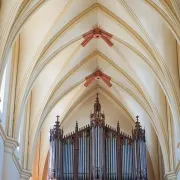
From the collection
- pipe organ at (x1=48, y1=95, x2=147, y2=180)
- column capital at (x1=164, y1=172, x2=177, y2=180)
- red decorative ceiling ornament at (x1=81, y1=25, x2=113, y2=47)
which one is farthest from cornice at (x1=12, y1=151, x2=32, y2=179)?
red decorative ceiling ornament at (x1=81, y1=25, x2=113, y2=47)

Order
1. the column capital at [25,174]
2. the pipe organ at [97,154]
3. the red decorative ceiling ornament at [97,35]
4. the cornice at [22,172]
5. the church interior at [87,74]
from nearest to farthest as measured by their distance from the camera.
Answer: the church interior at [87,74] < the cornice at [22,172] < the column capital at [25,174] < the red decorative ceiling ornament at [97,35] < the pipe organ at [97,154]

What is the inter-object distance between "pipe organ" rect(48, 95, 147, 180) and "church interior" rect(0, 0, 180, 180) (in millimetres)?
96

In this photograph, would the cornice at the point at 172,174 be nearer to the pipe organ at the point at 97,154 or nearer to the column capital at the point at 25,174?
the pipe organ at the point at 97,154

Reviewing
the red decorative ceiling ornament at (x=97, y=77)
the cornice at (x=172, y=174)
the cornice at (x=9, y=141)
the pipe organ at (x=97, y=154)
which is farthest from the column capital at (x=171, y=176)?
the cornice at (x=9, y=141)

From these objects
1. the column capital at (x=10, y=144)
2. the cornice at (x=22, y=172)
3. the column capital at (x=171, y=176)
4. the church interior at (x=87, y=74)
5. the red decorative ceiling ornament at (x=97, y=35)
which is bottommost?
the column capital at (x=171, y=176)

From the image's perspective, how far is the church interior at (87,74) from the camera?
18.1 meters

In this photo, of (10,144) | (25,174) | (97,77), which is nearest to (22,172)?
(25,174)

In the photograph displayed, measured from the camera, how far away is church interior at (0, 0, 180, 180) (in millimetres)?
18062

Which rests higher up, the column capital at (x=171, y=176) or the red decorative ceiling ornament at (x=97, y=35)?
the red decorative ceiling ornament at (x=97, y=35)

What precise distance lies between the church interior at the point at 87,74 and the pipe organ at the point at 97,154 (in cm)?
10

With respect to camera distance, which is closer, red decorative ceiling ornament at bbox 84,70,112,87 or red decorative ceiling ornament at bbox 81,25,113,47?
red decorative ceiling ornament at bbox 81,25,113,47

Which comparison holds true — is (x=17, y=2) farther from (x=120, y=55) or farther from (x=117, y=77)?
(x=117, y=77)

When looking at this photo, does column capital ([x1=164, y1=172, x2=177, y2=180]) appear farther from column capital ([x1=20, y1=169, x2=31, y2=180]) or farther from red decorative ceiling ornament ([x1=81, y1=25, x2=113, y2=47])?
red decorative ceiling ornament ([x1=81, y1=25, x2=113, y2=47])

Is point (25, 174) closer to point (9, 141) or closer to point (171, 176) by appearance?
point (9, 141)
